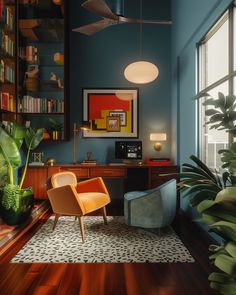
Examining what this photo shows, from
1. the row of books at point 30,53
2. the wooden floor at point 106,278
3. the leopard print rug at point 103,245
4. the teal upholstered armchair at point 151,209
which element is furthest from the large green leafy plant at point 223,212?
the row of books at point 30,53

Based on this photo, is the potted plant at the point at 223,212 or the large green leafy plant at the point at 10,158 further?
the large green leafy plant at the point at 10,158

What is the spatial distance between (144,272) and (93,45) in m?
4.20

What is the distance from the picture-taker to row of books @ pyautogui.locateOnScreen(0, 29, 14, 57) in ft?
12.4

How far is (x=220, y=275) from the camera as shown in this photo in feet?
3.46

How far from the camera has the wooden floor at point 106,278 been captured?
6.49 ft

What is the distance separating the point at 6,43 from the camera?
3902mm

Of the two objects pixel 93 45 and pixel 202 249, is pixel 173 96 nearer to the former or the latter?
pixel 93 45

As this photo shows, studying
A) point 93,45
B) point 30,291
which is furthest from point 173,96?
point 30,291

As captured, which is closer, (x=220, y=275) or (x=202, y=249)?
(x=220, y=275)

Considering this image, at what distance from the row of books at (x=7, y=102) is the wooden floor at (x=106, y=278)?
2159 millimetres

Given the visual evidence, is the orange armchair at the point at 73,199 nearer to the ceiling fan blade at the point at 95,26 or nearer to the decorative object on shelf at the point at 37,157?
the decorative object on shelf at the point at 37,157

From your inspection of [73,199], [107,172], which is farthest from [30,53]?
[73,199]

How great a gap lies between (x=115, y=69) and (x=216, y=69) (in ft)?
7.80

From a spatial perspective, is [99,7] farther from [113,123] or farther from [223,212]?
[223,212]
